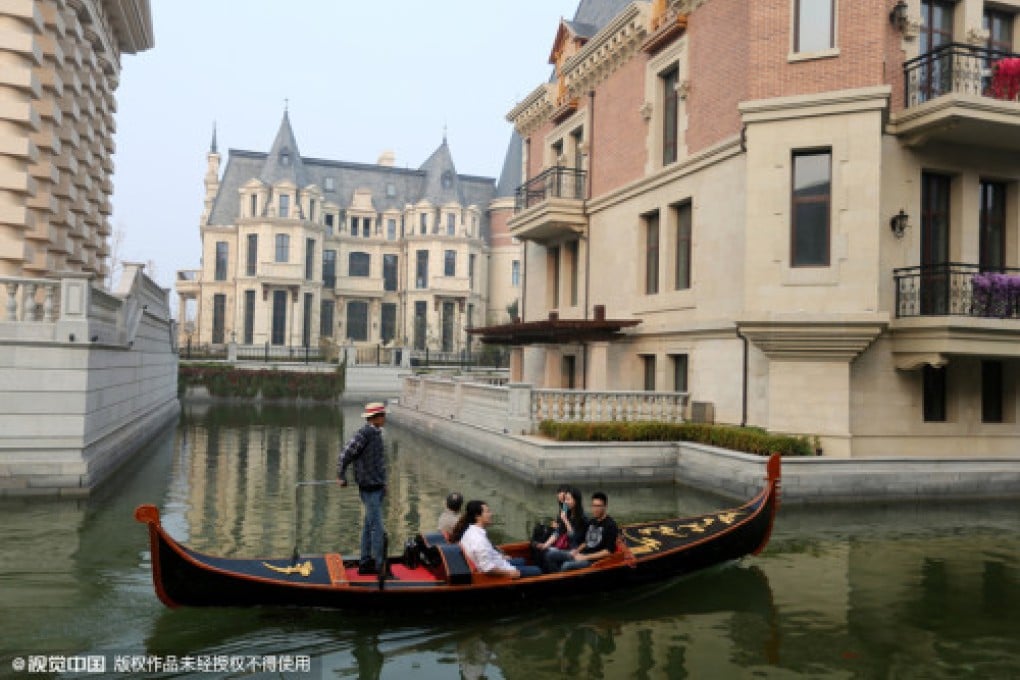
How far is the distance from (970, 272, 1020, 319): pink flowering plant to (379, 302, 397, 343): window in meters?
55.1

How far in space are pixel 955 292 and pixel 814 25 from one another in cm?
654

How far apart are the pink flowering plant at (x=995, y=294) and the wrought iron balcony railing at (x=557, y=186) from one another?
13371 millimetres

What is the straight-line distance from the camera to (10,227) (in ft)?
57.0

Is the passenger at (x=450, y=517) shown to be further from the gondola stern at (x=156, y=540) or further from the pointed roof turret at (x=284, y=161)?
the pointed roof turret at (x=284, y=161)

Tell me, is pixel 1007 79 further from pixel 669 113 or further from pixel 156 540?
pixel 156 540

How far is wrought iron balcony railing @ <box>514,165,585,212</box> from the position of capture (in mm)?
26250

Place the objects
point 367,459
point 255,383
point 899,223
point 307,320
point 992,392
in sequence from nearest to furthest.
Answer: point 367,459 → point 899,223 → point 992,392 → point 255,383 → point 307,320

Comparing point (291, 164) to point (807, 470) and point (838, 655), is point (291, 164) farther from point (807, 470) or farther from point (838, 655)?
point (838, 655)

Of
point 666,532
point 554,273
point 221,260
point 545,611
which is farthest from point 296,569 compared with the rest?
point 221,260

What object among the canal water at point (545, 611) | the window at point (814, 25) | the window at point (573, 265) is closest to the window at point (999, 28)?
the window at point (814, 25)

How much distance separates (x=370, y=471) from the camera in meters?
9.15

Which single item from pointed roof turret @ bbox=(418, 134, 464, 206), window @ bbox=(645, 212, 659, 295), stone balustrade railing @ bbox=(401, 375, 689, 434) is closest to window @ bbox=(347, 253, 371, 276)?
pointed roof turret @ bbox=(418, 134, 464, 206)

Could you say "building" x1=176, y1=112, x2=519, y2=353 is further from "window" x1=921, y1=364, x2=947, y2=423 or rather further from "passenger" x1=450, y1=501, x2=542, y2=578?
"passenger" x1=450, y1=501, x2=542, y2=578

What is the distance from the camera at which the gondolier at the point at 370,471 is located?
29.1 ft
